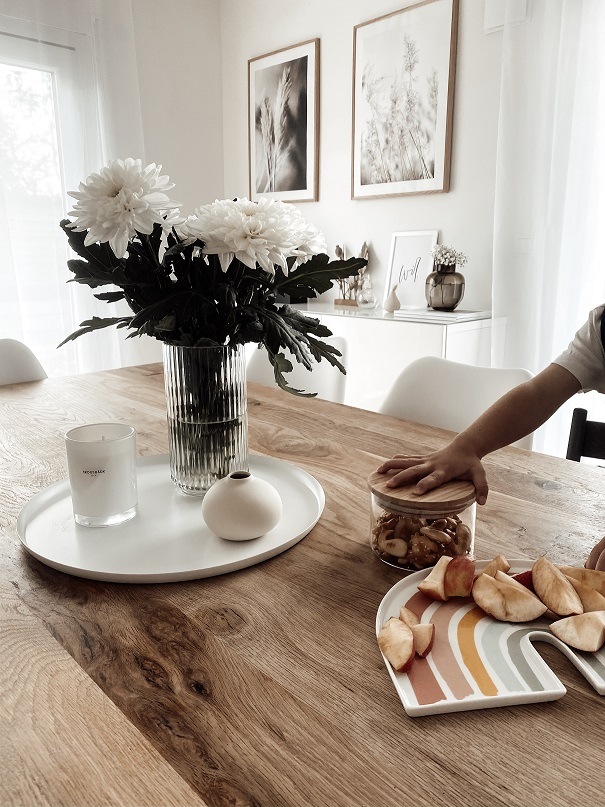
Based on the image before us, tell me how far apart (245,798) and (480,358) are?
259cm

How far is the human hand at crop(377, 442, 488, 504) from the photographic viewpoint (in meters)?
0.77

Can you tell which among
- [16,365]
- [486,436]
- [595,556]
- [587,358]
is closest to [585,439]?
[587,358]

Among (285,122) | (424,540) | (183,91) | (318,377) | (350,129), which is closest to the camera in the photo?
(424,540)

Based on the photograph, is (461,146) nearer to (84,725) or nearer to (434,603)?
(434,603)

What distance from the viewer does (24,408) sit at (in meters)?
1.60

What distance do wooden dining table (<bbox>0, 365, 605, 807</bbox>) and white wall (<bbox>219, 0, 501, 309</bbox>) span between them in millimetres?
2338

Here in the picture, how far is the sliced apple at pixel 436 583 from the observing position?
660 mm

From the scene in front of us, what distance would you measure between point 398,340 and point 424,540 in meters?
2.06

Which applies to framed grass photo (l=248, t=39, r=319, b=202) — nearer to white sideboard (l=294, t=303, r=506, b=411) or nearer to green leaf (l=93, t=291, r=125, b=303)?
white sideboard (l=294, t=303, r=506, b=411)

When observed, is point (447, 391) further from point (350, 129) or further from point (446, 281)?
point (350, 129)

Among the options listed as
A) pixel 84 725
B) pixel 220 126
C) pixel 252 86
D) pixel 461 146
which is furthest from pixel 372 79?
pixel 84 725

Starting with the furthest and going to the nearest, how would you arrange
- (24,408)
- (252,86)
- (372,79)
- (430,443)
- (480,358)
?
(252,86) → (372,79) → (480,358) → (24,408) → (430,443)

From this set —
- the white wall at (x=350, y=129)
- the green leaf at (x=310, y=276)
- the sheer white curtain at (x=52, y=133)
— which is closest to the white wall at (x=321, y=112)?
the white wall at (x=350, y=129)

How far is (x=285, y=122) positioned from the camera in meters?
3.66
